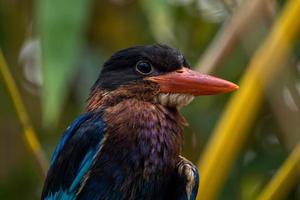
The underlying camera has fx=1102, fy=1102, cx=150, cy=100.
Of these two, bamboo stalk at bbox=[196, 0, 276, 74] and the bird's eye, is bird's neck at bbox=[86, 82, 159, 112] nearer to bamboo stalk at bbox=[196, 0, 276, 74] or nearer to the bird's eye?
the bird's eye

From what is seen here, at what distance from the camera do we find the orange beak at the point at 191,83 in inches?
137

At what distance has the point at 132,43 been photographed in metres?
4.61

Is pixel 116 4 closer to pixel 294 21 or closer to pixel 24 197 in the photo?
pixel 24 197

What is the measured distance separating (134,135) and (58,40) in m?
0.45

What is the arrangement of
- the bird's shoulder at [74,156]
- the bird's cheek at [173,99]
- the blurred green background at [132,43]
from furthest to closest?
1. the blurred green background at [132,43]
2. the bird's cheek at [173,99]
3. the bird's shoulder at [74,156]

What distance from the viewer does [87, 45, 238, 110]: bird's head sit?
11.5 ft

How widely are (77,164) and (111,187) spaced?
0.57ft

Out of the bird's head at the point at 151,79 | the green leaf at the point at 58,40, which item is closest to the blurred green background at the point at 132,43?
the green leaf at the point at 58,40

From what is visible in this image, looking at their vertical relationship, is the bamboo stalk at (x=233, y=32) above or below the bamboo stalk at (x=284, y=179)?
above

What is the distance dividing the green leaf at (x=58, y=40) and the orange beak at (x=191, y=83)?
0.30 metres

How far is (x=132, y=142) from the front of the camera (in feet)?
11.2

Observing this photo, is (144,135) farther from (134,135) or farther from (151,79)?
(151,79)

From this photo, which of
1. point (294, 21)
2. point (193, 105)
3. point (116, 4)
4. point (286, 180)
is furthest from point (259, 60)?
point (116, 4)

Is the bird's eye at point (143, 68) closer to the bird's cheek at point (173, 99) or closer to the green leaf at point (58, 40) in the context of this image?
the bird's cheek at point (173, 99)
